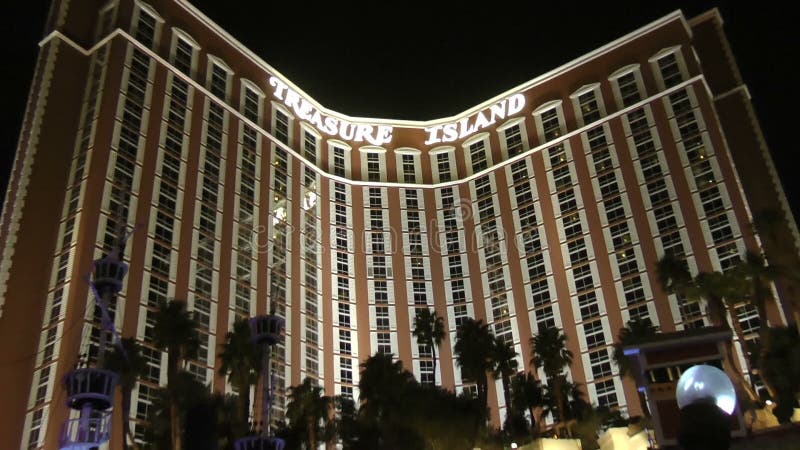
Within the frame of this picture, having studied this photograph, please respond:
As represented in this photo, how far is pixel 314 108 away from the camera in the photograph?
368 feet

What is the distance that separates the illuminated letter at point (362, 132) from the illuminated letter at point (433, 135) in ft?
28.2

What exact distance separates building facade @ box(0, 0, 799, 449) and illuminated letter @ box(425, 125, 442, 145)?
0.95 ft

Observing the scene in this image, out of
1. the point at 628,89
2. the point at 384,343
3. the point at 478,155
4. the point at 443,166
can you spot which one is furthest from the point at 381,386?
the point at 628,89

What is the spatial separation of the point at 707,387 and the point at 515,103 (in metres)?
105

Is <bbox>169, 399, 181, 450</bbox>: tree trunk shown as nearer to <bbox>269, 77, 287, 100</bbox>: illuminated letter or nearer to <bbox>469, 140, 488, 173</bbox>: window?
<bbox>269, 77, 287, 100</bbox>: illuminated letter

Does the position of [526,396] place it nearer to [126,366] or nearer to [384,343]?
[384,343]

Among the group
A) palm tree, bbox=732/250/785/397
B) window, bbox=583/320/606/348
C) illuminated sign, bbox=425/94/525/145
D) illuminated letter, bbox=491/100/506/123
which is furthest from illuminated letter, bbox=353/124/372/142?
palm tree, bbox=732/250/785/397

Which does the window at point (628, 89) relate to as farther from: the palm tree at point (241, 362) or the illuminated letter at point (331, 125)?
the palm tree at point (241, 362)

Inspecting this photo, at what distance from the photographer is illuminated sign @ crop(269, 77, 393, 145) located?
10781 centimetres

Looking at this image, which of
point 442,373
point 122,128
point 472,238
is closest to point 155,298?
point 122,128

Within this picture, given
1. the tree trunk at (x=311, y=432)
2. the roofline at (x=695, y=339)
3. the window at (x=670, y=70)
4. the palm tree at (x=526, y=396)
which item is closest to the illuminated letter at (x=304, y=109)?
the window at (x=670, y=70)

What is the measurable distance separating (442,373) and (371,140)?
3728 centimetres

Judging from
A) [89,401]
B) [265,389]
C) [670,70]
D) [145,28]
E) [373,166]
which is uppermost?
[145,28]

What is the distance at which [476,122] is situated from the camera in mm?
114062
